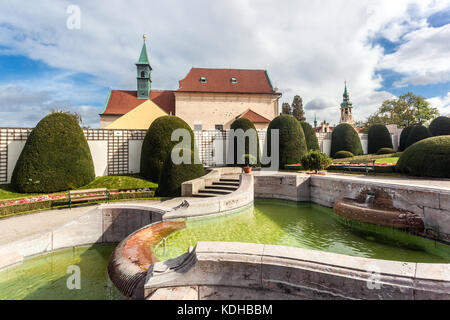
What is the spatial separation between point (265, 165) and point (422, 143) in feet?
29.7

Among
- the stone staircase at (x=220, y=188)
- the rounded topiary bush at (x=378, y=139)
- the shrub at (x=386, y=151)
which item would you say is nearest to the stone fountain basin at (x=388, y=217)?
the stone staircase at (x=220, y=188)

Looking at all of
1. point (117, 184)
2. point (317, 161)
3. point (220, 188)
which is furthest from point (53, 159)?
point (317, 161)

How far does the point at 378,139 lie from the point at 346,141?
4.90 meters

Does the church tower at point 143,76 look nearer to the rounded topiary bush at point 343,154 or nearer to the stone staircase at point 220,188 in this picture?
the stone staircase at point 220,188

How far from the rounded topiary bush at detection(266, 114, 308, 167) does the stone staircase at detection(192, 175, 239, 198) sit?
559cm

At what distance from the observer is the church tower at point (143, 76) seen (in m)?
32.3

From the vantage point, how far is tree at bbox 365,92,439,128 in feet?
116

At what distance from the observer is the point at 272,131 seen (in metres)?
16.2

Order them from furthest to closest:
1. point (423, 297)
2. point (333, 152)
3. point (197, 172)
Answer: point (333, 152)
point (197, 172)
point (423, 297)

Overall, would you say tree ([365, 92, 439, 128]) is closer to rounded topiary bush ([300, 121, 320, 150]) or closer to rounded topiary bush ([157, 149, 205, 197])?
rounded topiary bush ([300, 121, 320, 150])

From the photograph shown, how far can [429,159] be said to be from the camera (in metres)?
9.43

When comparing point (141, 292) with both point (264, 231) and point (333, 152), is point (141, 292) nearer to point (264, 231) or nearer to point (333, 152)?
point (264, 231)

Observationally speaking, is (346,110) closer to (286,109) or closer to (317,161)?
(286,109)
